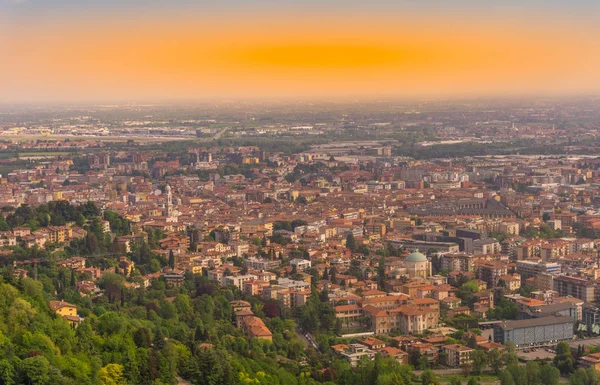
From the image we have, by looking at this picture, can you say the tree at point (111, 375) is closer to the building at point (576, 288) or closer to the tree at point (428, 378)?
the tree at point (428, 378)

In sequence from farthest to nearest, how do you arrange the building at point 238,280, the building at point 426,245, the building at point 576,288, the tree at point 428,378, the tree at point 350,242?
the tree at point 350,242
the building at point 426,245
the building at point 238,280
the building at point 576,288
the tree at point 428,378

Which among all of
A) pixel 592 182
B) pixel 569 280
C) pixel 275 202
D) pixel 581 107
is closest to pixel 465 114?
pixel 581 107

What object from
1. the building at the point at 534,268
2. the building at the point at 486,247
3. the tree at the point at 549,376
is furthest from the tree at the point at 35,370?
the building at the point at 486,247

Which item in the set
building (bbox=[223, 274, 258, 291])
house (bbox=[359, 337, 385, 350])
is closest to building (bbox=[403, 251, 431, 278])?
building (bbox=[223, 274, 258, 291])

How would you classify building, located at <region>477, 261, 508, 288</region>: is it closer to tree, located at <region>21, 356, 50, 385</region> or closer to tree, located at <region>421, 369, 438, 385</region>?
tree, located at <region>421, 369, 438, 385</region>

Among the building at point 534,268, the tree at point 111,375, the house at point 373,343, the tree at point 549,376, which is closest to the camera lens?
the tree at point 111,375

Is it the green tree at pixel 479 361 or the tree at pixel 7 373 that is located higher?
the tree at pixel 7 373

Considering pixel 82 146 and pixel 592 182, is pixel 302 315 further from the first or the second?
pixel 82 146
